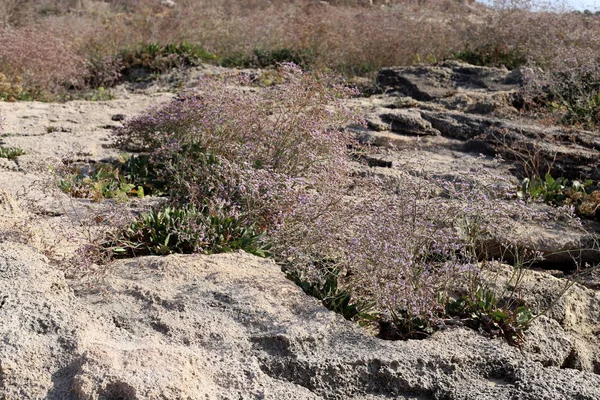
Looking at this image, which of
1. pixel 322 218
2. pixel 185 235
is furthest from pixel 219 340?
pixel 322 218

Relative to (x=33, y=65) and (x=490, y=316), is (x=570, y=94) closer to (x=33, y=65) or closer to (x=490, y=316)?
(x=490, y=316)

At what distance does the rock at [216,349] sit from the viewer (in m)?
2.70

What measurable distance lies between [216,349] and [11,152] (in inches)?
153

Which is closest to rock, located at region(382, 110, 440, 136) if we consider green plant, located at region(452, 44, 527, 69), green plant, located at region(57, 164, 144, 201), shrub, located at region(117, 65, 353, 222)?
shrub, located at region(117, 65, 353, 222)

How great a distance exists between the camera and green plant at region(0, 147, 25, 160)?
6.10 meters

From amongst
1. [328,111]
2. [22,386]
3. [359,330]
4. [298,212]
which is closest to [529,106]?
[328,111]

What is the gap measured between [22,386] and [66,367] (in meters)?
0.17

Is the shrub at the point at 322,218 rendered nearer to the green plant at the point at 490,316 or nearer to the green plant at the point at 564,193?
the green plant at the point at 490,316

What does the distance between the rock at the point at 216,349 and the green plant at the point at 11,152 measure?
116 inches

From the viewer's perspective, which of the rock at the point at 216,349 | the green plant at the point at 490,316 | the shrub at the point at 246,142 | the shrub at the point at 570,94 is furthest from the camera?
the shrub at the point at 570,94

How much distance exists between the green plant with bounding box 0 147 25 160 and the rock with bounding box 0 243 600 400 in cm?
296

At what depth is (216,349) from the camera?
301 cm

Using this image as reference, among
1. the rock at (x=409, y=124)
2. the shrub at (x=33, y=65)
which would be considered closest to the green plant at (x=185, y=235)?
the rock at (x=409, y=124)

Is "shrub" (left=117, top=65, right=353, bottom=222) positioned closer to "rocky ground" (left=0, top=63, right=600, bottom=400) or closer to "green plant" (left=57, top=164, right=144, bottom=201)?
"green plant" (left=57, top=164, right=144, bottom=201)
